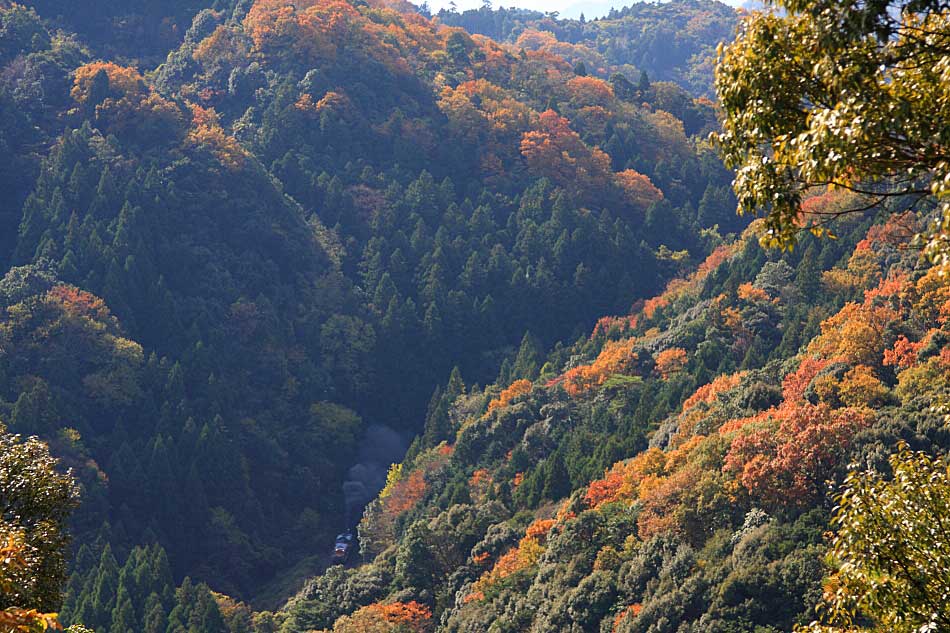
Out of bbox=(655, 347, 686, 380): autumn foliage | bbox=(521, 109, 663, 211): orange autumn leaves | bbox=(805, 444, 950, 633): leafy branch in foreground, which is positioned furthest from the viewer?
bbox=(521, 109, 663, 211): orange autumn leaves

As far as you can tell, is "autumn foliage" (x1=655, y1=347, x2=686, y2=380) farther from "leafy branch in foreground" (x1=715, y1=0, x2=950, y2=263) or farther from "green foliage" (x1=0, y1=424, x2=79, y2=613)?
"leafy branch in foreground" (x1=715, y1=0, x2=950, y2=263)

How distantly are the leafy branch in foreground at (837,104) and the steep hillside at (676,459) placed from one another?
57.0ft

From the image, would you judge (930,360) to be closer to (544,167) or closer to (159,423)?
(159,423)

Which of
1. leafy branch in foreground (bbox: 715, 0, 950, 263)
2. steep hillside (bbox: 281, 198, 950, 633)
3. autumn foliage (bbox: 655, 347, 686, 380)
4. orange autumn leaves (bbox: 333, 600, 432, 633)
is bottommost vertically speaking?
orange autumn leaves (bbox: 333, 600, 432, 633)

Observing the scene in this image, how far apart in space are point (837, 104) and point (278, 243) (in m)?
113

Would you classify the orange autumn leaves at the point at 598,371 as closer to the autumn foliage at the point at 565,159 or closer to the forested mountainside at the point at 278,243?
the forested mountainside at the point at 278,243

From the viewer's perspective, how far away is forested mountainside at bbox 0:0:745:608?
93.2 m

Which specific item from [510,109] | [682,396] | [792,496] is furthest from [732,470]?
[510,109]

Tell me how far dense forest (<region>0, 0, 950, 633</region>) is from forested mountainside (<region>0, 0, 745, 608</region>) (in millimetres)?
443

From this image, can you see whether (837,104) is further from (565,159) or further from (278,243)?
(565,159)

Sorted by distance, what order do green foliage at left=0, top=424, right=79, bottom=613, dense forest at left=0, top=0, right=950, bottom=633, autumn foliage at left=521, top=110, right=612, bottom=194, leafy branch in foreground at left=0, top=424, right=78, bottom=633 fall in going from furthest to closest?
autumn foliage at left=521, top=110, right=612, bottom=194
green foliage at left=0, top=424, right=79, bottom=613
leafy branch in foreground at left=0, top=424, right=78, bottom=633
dense forest at left=0, top=0, right=950, bottom=633

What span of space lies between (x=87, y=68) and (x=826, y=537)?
4414 inches

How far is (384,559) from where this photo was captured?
7519 cm

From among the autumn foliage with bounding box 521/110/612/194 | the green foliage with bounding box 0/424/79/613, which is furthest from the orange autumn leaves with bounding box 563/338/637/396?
the green foliage with bounding box 0/424/79/613
